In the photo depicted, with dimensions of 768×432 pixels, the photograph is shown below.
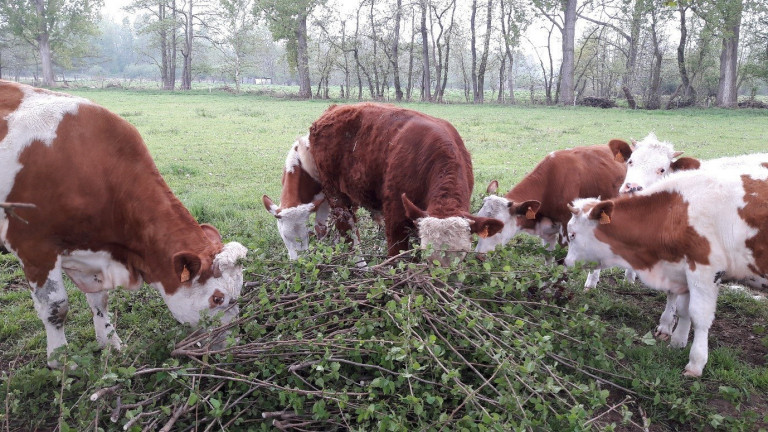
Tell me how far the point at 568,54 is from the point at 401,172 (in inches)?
1339

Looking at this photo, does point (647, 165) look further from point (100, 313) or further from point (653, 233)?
point (100, 313)

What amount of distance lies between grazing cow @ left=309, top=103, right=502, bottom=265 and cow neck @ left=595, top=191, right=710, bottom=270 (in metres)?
1.10

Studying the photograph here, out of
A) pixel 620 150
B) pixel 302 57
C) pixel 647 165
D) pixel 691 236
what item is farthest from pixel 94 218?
pixel 302 57

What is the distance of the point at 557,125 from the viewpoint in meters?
20.9

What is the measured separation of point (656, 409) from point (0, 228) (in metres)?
4.81

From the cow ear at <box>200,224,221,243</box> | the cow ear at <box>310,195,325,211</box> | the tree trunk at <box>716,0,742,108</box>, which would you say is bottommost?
the cow ear at <box>310,195,325,211</box>

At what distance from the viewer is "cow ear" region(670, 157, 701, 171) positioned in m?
6.07

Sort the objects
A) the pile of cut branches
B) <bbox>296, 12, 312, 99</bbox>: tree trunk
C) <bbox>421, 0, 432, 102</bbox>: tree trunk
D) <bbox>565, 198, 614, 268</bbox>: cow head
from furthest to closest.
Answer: <bbox>296, 12, 312, 99</bbox>: tree trunk → <bbox>421, 0, 432, 102</bbox>: tree trunk → <bbox>565, 198, 614, 268</bbox>: cow head → the pile of cut branches

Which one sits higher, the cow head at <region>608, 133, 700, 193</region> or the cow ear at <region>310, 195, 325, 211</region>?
the cow head at <region>608, 133, 700, 193</region>

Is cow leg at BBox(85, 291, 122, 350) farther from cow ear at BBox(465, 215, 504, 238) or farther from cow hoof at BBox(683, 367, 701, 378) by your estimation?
cow hoof at BBox(683, 367, 701, 378)

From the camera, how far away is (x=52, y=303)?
4129mm

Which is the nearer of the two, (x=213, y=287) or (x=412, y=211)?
(x=213, y=287)

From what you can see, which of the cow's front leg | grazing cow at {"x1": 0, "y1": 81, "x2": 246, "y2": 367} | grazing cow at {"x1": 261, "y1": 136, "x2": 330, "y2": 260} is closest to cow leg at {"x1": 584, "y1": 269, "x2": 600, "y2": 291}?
grazing cow at {"x1": 261, "y1": 136, "x2": 330, "y2": 260}

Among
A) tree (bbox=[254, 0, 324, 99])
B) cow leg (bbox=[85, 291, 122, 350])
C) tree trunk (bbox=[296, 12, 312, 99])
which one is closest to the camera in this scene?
cow leg (bbox=[85, 291, 122, 350])
